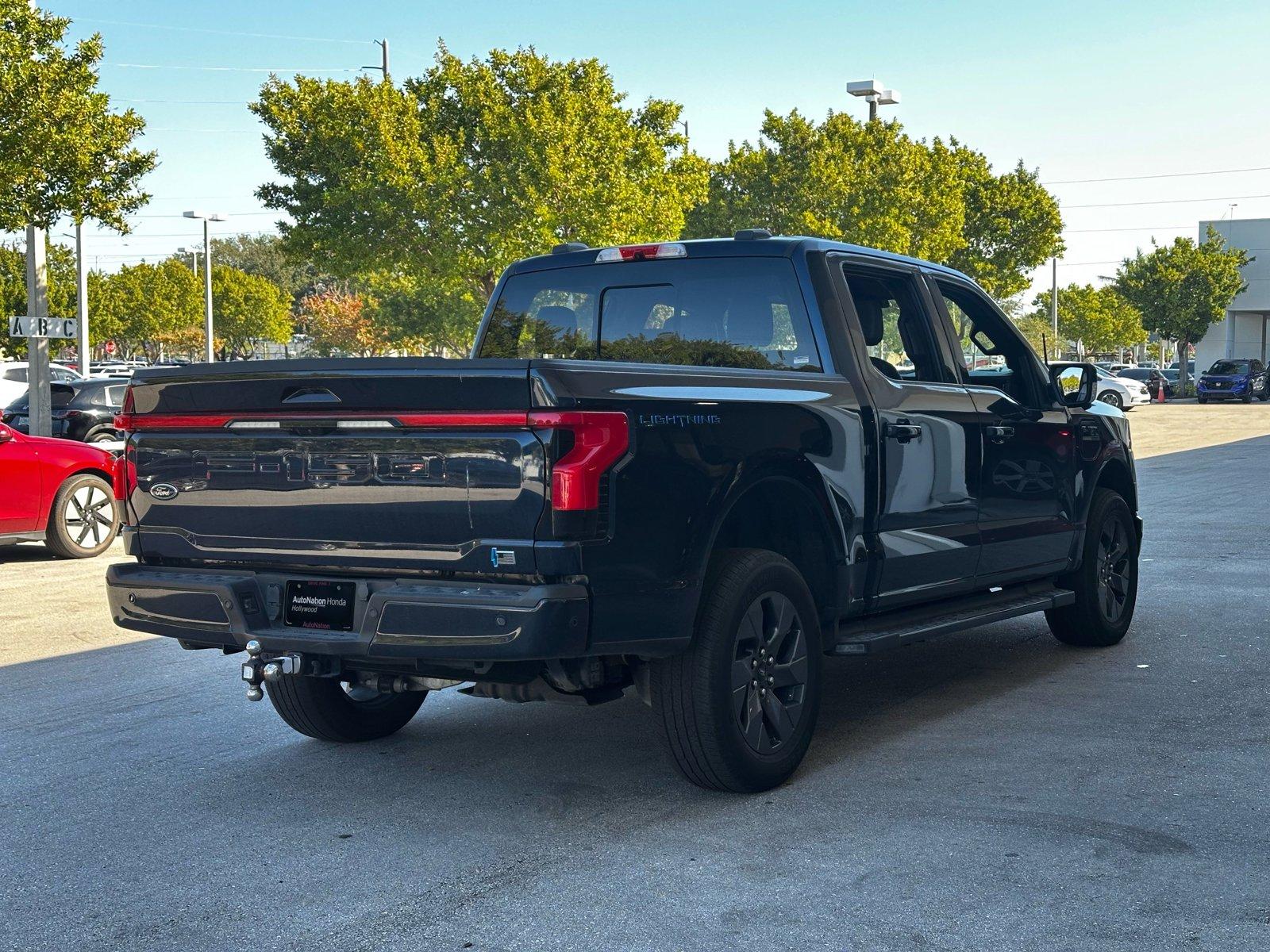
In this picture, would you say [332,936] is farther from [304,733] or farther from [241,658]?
[241,658]

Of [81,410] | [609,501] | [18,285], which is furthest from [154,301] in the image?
[609,501]

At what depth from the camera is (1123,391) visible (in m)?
47.5

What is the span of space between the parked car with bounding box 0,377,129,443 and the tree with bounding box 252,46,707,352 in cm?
906

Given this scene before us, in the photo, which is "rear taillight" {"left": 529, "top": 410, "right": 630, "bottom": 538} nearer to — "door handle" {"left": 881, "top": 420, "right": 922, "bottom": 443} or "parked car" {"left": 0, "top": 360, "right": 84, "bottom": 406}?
"door handle" {"left": 881, "top": 420, "right": 922, "bottom": 443}

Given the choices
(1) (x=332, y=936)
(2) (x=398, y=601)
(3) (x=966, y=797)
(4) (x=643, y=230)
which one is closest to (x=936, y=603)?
(3) (x=966, y=797)

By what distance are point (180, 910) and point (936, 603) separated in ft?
12.3

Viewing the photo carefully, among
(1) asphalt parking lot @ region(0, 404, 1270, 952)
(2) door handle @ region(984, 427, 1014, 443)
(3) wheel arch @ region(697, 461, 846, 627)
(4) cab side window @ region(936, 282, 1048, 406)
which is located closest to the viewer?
(1) asphalt parking lot @ region(0, 404, 1270, 952)

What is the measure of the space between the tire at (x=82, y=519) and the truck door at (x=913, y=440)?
27.6 ft

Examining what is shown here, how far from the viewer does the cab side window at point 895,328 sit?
6438 millimetres

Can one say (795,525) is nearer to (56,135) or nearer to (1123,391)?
(56,135)

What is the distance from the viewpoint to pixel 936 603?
6.82 m

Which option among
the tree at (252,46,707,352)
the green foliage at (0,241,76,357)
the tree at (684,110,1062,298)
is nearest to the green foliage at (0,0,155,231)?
the tree at (252,46,707,352)

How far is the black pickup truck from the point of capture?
4652mm

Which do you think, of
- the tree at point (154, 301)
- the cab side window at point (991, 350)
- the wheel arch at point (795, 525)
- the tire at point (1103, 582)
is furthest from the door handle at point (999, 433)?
the tree at point (154, 301)
